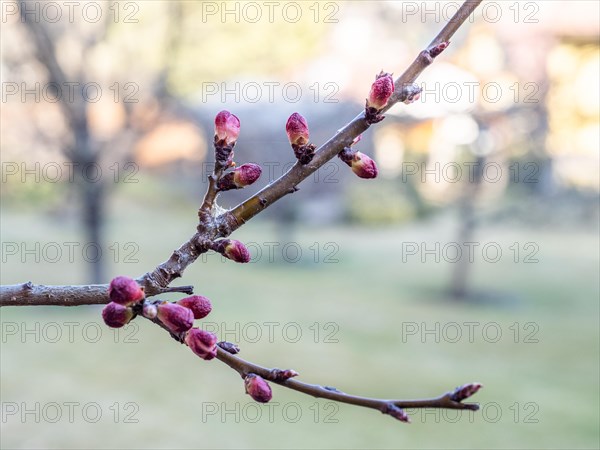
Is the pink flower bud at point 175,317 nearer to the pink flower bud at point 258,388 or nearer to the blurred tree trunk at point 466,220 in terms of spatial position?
the pink flower bud at point 258,388

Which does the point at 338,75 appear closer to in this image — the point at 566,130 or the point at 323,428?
the point at 566,130

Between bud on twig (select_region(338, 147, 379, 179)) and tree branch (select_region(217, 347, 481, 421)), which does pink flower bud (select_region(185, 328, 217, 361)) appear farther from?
bud on twig (select_region(338, 147, 379, 179))

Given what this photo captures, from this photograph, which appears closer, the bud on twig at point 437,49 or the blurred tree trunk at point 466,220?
the bud on twig at point 437,49

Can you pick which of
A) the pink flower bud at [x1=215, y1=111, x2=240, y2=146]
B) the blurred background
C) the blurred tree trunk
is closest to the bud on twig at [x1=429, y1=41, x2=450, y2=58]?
the pink flower bud at [x1=215, y1=111, x2=240, y2=146]

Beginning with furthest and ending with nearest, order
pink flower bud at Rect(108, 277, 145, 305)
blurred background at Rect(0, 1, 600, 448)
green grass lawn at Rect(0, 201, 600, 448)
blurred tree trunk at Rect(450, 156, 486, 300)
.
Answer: blurred tree trunk at Rect(450, 156, 486, 300) < blurred background at Rect(0, 1, 600, 448) < green grass lawn at Rect(0, 201, 600, 448) < pink flower bud at Rect(108, 277, 145, 305)


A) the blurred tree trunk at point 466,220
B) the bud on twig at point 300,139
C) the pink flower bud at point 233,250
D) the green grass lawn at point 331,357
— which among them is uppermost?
the bud on twig at point 300,139

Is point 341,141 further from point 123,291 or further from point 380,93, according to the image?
point 123,291

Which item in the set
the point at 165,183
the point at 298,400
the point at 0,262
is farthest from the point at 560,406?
the point at 165,183

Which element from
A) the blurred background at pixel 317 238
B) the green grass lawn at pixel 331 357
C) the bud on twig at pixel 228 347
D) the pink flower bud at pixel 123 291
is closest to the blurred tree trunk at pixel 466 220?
the blurred background at pixel 317 238
